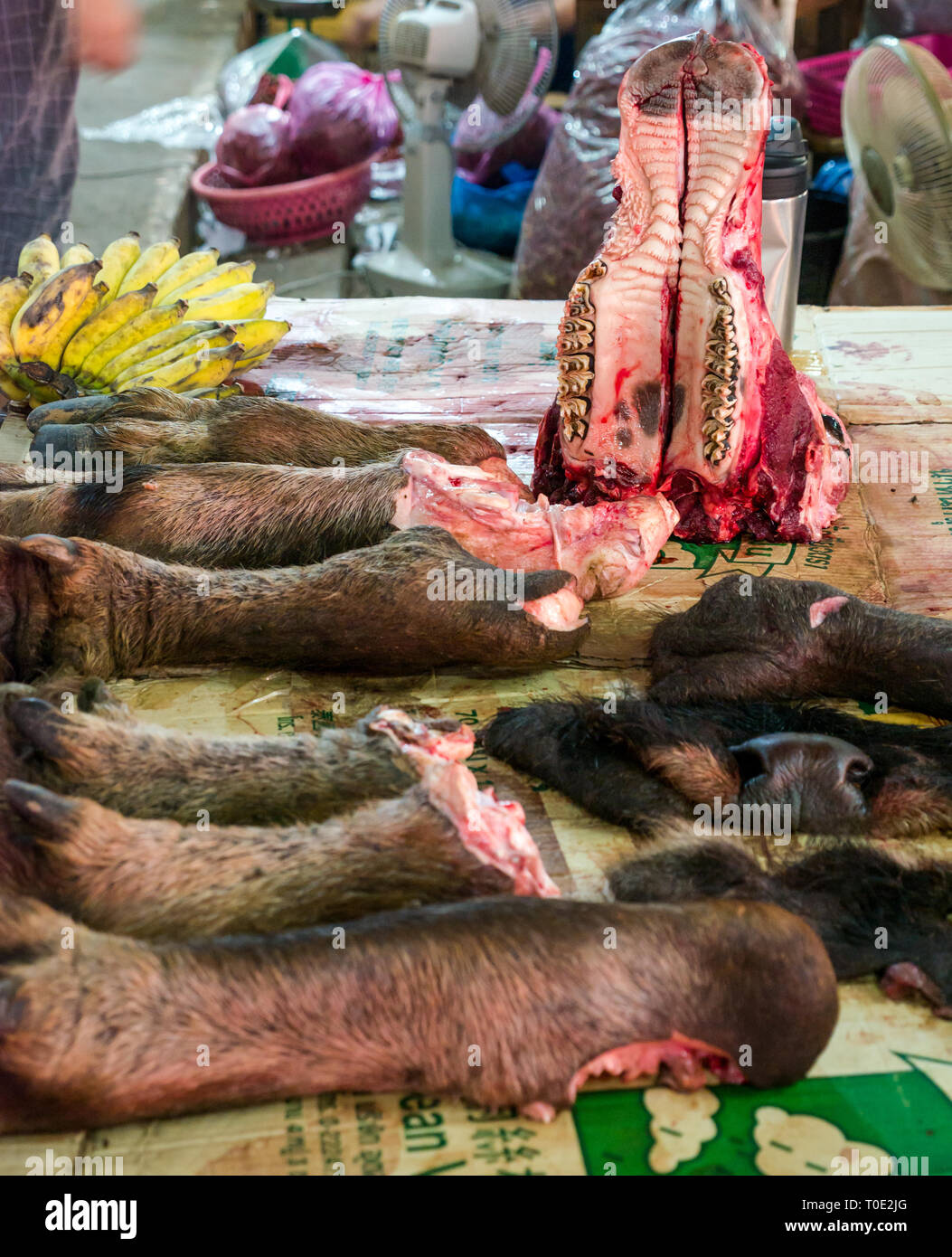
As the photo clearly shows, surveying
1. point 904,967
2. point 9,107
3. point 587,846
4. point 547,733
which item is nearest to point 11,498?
point 547,733

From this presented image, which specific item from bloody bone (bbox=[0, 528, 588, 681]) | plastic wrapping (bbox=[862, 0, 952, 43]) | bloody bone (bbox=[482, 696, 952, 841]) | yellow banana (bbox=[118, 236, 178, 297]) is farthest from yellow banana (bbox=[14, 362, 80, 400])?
plastic wrapping (bbox=[862, 0, 952, 43])

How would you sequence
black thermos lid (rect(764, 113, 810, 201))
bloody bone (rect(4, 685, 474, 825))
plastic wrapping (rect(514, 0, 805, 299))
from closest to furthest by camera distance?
1. bloody bone (rect(4, 685, 474, 825))
2. black thermos lid (rect(764, 113, 810, 201))
3. plastic wrapping (rect(514, 0, 805, 299))

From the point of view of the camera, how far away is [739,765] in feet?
6.44

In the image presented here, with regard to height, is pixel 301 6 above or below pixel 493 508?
above

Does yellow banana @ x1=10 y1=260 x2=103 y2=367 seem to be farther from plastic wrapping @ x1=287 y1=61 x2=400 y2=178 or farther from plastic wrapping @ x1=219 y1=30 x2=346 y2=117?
plastic wrapping @ x1=219 y1=30 x2=346 y2=117

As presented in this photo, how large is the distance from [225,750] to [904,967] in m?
1.02

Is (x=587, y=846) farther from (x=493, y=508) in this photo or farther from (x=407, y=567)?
(x=493, y=508)

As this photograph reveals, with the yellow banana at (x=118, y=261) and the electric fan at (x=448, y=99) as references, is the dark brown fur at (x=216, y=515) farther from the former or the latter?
the electric fan at (x=448, y=99)

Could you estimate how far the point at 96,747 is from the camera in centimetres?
173

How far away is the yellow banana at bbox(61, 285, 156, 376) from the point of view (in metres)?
3.18

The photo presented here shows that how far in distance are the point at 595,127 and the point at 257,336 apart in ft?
7.58

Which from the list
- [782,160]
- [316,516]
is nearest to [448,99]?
[782,160]

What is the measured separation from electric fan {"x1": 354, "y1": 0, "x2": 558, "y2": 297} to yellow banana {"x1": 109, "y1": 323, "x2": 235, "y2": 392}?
2553 mm

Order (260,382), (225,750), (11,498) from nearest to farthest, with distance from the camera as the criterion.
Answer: (225,750) → (11,498) → (260,382)
